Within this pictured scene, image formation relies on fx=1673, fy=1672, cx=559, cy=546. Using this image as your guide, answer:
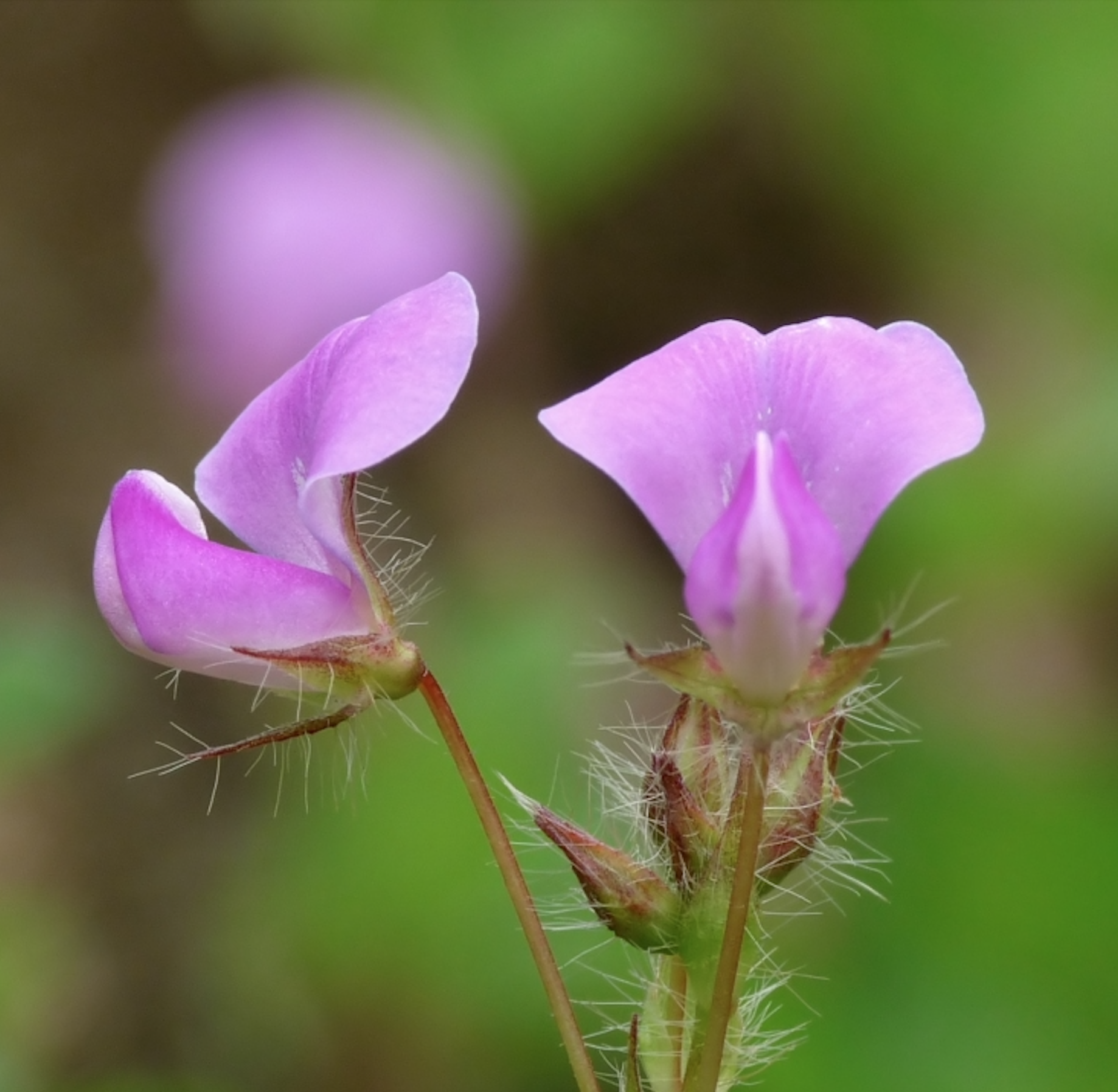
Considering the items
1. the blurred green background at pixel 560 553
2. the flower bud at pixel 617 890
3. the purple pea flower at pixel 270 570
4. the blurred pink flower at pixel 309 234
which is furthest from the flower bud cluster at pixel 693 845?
the blurred pink flower at pixel 309 234

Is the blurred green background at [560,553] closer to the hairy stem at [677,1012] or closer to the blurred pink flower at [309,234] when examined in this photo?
the blurred pink flower at [309,234]

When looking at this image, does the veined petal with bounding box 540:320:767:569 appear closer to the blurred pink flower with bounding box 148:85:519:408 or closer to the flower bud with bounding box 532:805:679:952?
the flower bud with bounding box 532:805:679:952

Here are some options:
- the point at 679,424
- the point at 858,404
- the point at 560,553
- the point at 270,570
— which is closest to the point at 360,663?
the point at 270,570

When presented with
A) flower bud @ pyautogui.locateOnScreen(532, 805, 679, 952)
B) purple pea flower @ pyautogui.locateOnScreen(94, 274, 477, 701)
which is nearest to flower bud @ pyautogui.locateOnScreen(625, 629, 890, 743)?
flower bud @ pyautogui.locateOnScreen(532, 805, 679, 952)

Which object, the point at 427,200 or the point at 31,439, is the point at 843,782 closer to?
the point at 427,200

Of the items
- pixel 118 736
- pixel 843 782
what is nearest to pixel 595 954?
pixel 843 782
